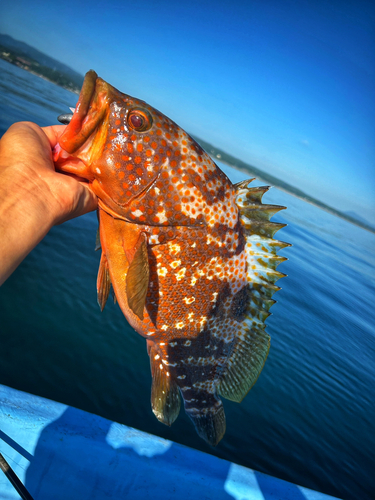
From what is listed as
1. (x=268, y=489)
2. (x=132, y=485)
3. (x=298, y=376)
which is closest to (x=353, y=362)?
(x=298, y=376)

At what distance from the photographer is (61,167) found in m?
2.00

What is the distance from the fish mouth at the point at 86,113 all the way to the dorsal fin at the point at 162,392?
1667 mm

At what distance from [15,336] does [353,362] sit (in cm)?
1084

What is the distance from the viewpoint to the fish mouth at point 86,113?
5.49 ft

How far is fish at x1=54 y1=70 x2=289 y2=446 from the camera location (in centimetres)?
187

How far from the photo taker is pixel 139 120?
1.91 m

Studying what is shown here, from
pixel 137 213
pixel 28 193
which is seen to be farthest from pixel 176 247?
pixel 28 193

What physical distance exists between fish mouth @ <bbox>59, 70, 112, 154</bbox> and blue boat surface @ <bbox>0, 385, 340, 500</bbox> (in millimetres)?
2914

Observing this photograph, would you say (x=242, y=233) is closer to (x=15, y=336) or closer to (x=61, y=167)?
(x=61, y=167)

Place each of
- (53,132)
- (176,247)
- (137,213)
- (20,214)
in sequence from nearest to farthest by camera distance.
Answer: (20,214) < (137,213) < (176,247) < (53,132)

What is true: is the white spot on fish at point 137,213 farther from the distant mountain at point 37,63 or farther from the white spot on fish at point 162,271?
the distant mountain at point 37,63

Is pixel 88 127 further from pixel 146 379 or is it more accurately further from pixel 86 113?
pixel 146 379

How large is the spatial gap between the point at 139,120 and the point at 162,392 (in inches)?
85.0

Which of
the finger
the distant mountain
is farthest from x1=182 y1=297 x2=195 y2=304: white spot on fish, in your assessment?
the distant mountain
